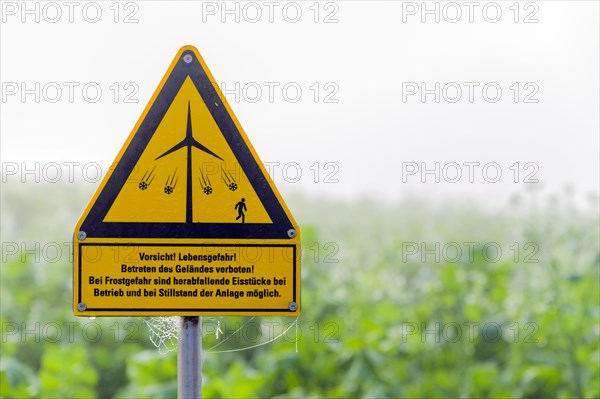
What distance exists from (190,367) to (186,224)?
0.39 m

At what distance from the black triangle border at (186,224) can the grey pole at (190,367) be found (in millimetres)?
287

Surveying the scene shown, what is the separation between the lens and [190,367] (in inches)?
78.9

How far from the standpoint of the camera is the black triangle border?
2.06 meters

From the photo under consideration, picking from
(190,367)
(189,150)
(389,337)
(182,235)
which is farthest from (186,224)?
(389,337)

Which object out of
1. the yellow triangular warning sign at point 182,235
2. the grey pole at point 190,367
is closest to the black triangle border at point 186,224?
the yellow triangular warning sign at point 182,235

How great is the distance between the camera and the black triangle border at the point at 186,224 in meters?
2.06

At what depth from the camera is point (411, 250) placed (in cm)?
530

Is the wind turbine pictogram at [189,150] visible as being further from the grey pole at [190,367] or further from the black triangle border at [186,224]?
the grey pole at [190,367]

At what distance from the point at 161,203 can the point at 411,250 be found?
347 centimetres

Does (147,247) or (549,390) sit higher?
(147,247)

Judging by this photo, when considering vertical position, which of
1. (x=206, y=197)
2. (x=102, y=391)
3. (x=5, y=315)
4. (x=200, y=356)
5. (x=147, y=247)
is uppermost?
(x=206, y=197)

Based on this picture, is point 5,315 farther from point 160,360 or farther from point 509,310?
point 509,310

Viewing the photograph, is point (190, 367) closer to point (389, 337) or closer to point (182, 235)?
point (182, 235)

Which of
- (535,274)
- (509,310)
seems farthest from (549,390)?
(535,274)
